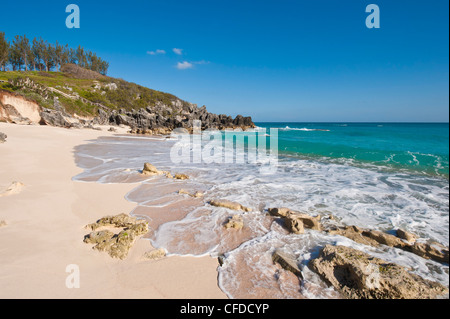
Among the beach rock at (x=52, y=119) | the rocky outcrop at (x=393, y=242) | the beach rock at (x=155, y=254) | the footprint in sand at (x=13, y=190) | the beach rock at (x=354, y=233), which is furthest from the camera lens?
the beach rock at (x=52, y=119)

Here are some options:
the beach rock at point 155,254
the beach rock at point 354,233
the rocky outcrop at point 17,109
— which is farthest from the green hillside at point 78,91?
the beach rock at point 354,233

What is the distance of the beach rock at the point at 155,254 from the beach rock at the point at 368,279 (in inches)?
104

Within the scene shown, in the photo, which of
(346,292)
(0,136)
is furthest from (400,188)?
(0,136)

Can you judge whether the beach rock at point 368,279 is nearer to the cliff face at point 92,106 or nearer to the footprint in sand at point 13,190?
the footprint in sand at point 13,190

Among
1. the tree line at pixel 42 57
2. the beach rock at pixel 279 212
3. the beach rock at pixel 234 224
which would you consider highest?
the tree line at pixel 42 57

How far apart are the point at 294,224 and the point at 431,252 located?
242cm

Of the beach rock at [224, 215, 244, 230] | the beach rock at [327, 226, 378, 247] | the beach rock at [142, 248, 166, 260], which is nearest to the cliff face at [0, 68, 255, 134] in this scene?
the beach rock at [142, 248, 166, 260]

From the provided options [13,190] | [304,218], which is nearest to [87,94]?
[13,190]

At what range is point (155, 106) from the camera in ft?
191

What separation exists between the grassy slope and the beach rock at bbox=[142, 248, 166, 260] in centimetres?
3572

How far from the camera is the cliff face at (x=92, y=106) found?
21737 mm
